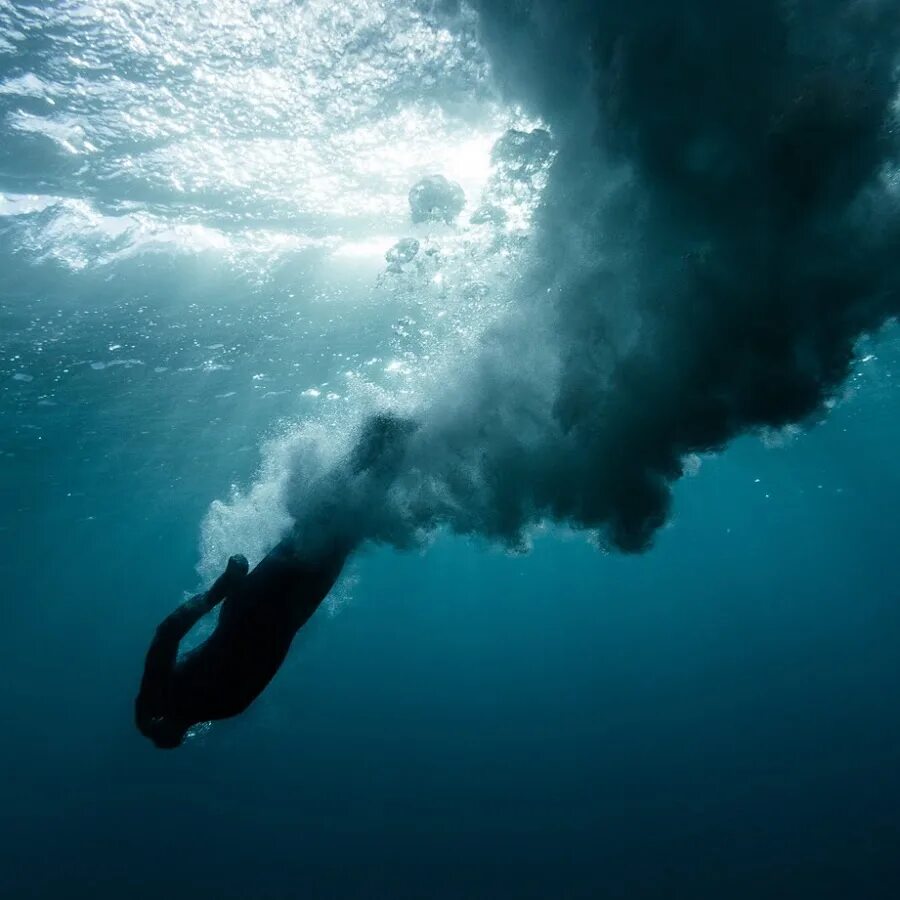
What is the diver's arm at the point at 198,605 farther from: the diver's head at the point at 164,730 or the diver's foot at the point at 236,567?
the diver's head at the point at 164,730

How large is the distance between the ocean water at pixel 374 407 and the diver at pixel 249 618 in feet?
1.36

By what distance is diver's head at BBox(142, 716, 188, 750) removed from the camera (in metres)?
5.45

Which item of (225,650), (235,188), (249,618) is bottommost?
(225,650)

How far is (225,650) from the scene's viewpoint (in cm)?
550

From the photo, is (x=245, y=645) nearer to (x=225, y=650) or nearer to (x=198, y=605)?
(x=225, y=650)

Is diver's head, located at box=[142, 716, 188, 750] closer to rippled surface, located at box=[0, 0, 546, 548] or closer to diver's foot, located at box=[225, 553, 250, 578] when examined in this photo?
diver's foot, located at box=[225, 553, 250, 578]

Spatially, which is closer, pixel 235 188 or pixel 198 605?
pixel 198 605

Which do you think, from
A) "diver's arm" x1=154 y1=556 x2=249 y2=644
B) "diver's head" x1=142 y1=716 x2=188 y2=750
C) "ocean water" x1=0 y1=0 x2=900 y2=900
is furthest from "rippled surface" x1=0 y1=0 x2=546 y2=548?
"diver's head" x1=142 y1=716 x2=188 y2=750

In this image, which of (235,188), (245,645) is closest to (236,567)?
(245,645)

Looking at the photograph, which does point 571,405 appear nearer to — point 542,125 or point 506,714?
point 542,125

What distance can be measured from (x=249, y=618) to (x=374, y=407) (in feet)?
9.63

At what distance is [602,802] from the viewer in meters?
21.9

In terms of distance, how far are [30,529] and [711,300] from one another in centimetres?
4061

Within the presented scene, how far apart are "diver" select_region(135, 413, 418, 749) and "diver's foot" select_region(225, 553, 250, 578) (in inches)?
0.4
